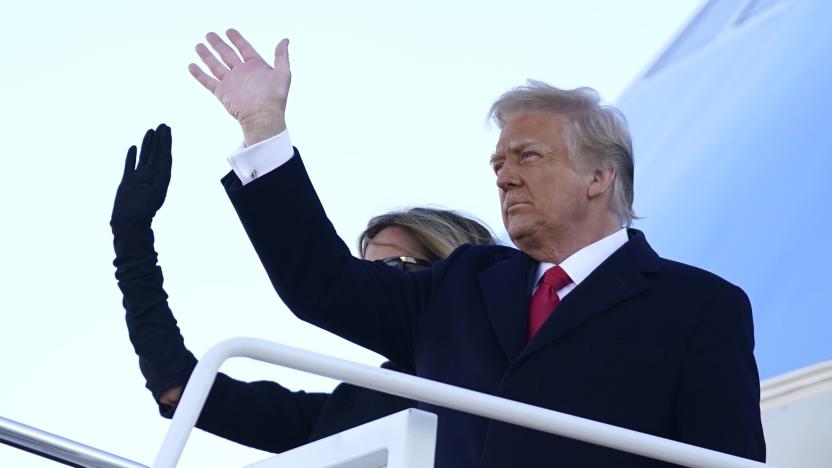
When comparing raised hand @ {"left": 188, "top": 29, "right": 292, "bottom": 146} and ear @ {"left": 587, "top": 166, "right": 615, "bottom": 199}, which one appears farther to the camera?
ear @ {"left": 587, "top": 166, "right": 615, "bottom": 199}

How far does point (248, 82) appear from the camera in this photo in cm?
257

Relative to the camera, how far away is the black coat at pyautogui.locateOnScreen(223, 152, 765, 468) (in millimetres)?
2396

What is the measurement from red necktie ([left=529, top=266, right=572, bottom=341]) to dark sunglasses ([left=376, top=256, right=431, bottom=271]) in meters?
0.59

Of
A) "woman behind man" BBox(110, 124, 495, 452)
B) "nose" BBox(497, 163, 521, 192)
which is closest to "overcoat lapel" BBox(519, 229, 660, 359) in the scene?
"nose" BBox(497, 163, 521, 192)

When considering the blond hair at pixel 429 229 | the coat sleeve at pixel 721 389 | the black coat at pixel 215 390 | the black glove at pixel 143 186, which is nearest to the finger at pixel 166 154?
the black glove at pixel 143 186

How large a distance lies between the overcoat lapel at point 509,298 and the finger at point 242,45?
60 cm

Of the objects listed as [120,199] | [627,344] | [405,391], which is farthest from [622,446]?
[120,199]

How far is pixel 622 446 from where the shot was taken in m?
1.60

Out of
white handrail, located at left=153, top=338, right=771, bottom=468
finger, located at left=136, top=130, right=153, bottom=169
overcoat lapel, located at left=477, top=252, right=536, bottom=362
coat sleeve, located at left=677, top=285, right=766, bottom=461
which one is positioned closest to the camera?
white handrail, located at left=153, top=338, right=771, bottom=468

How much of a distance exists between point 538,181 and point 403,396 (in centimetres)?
131

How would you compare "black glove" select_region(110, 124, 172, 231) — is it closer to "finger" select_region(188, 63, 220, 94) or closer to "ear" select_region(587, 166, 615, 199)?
"finger" select_region(188, 63, 220, 94)

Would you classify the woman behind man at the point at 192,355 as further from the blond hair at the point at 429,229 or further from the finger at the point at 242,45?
the finger at the point at 242,45

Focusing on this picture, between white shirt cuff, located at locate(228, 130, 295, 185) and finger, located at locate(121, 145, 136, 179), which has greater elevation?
white shirt cuff, located at locate(228, 130, 295, 185)

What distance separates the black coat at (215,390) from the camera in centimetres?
298
